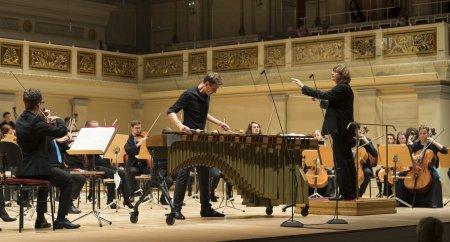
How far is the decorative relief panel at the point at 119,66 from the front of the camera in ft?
62.8

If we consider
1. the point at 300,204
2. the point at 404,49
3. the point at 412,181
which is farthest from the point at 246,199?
the point at 404,49

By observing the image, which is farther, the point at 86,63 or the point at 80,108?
the point at 80,108

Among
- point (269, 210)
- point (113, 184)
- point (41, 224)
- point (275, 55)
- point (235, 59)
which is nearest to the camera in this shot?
point (41, 224)

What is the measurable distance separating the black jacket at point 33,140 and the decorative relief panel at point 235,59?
11.1 meters

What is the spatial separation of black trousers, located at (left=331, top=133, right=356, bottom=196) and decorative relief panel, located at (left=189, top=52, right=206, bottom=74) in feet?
33.5

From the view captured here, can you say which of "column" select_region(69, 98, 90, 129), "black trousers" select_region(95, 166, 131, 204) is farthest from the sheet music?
"column" select_region(69, 98, 90, 129)

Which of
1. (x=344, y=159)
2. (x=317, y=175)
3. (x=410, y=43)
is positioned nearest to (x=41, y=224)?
(x=344, y=159)

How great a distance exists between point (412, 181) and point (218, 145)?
3842 millimetres

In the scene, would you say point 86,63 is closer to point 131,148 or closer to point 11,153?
point 131,148

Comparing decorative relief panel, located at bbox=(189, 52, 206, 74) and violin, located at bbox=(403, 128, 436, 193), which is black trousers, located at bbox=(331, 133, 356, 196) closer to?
violin, located at bbox=(403, 128, 436, 193)

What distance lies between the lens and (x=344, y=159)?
28.9ft

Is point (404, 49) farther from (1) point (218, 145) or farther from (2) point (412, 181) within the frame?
(1) point (218, 145)

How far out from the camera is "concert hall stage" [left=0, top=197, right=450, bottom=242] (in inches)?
250

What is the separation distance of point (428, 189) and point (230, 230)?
474cm
